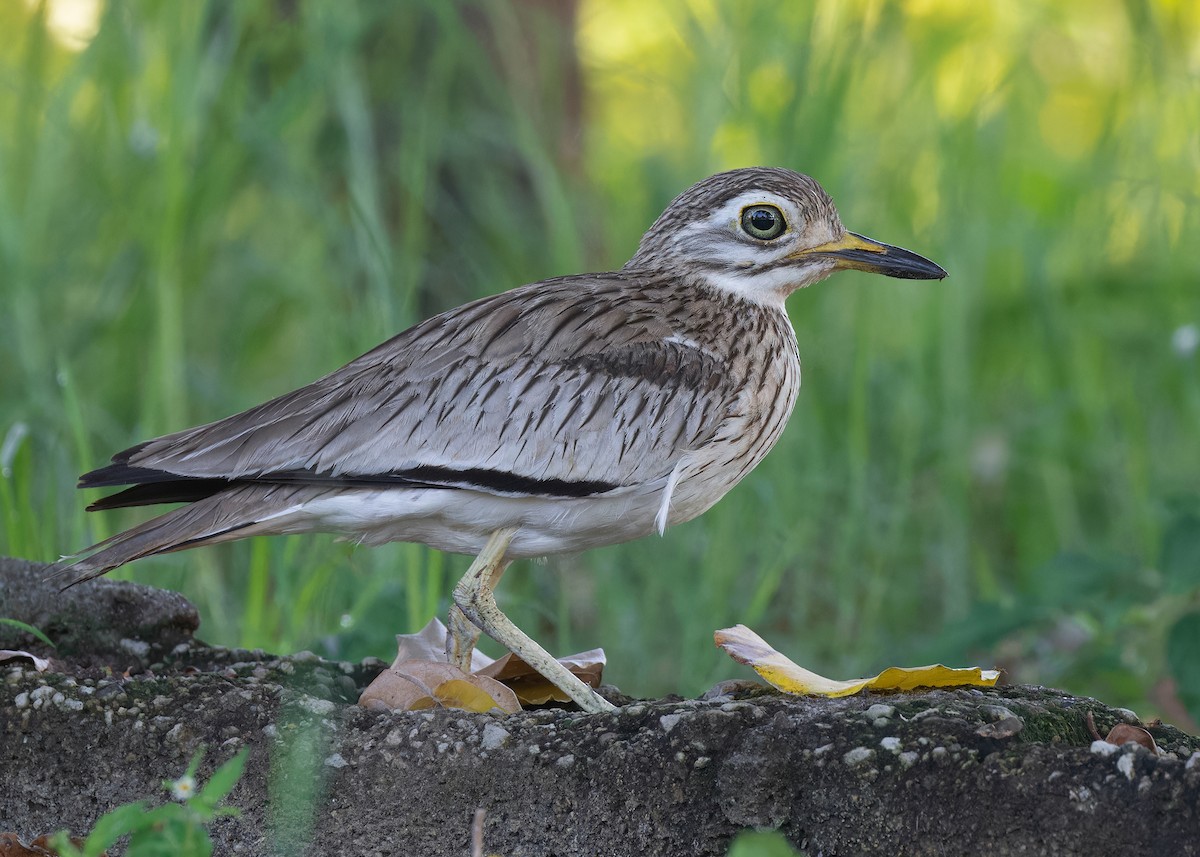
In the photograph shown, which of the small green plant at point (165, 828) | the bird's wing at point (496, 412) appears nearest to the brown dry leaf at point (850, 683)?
the bird's wing at point (496, 412)

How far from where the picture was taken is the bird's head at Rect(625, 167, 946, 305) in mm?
4098

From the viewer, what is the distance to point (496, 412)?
12.0 feet

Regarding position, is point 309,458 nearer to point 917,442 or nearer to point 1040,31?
point 917,442

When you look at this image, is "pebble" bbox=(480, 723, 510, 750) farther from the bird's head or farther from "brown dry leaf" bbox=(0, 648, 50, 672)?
the bird's head

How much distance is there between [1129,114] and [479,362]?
15.8ft

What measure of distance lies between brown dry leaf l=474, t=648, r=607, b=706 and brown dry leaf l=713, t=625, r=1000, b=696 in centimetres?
38

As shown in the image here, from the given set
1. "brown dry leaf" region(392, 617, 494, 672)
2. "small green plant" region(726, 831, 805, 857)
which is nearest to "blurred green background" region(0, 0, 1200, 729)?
"brown dry leaf" region(392, 617, 494, 672)

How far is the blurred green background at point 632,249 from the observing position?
518 cm

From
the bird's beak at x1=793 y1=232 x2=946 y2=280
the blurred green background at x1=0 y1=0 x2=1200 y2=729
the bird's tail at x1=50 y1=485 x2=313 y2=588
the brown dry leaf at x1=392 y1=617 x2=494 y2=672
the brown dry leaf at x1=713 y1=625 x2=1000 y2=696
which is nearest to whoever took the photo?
the brown dry leaf at x1=713 y1=625 x2=1000 y2=696

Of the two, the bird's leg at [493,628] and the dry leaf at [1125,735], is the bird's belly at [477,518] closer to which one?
the bird's leg at [493,628]

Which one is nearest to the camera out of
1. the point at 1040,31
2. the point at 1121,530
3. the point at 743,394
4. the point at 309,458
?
the point at 309,458

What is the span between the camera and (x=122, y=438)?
6.00 m

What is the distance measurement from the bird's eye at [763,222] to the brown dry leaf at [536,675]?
1.26 m

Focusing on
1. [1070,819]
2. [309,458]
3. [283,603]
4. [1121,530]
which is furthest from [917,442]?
[1070,819]
